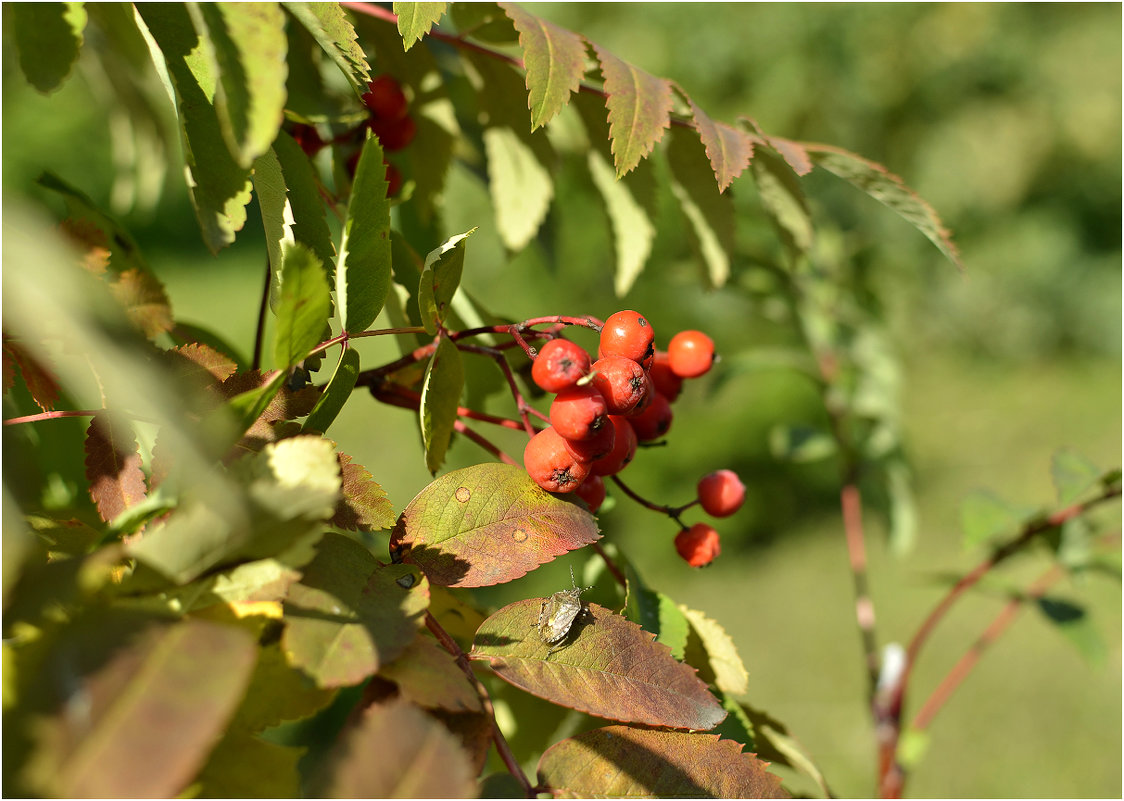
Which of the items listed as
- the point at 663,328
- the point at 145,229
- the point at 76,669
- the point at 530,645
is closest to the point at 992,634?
the point at 530,645

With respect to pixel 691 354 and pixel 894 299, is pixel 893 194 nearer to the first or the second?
pixel 691 354

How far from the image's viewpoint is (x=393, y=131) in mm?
858

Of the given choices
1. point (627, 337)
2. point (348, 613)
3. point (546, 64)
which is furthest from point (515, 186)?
point (348, 613)

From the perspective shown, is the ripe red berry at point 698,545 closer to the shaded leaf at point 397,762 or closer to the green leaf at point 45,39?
the shaded leaf at point 397,762

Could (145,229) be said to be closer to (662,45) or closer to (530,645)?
(662,45)

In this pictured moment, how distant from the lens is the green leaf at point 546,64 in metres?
0.65

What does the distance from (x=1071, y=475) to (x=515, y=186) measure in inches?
36.7

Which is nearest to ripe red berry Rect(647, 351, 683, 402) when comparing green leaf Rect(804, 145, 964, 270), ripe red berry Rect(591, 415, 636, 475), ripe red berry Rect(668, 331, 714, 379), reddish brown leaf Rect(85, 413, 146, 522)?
ripe red berry Rect(668, 331, 714, 379)

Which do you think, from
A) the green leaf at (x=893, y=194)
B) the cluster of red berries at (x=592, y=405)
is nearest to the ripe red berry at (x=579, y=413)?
the cluster of red berries at (x=592, y=405)

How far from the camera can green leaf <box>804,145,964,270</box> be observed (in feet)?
2.34

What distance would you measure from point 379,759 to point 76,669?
0.42 ft

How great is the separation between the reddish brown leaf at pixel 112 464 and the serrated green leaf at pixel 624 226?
0.52 metres

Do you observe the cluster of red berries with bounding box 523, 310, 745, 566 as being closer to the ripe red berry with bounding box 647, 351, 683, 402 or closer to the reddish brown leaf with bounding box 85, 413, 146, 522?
the ripe red berry with bounding box 647, 351, 683, 402

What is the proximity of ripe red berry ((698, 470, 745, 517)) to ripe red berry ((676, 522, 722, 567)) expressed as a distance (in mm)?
27
